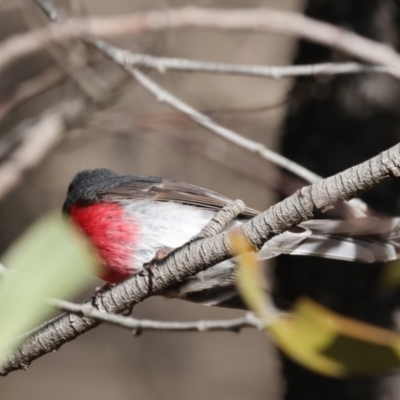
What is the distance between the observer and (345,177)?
1455 mm

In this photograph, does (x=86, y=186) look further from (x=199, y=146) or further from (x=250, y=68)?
(x=250, y=68)

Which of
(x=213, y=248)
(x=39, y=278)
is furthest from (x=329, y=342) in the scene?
(x=213, y=248)

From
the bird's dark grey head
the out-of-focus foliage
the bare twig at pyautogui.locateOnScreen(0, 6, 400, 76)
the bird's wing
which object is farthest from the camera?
the bare twig at pyautogui.locateOnScreen(0, 6, 400, 76)

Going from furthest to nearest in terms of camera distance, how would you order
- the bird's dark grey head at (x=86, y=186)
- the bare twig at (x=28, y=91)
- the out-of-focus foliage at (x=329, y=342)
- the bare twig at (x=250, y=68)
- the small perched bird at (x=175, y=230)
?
the bare twig at (x=28, y=91) → the bird's dark grey head at (x=86, y=186) → the bare twig at (x=250, y=68) → the small perched bird at (x=175, y=230) → the out-of-focus foliage at (x=329, y=342)

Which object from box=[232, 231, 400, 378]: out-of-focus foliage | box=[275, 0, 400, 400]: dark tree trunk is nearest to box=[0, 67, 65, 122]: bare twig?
box=[275, 0, 400, 400]: dark tree trunk

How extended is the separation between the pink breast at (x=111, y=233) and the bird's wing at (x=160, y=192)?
13cm

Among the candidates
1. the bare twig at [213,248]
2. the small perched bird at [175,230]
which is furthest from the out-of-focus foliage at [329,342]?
the small perched bird at [175,230]

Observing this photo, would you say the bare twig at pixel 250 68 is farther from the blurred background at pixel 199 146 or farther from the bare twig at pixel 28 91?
the bare twig at pixel 28 91

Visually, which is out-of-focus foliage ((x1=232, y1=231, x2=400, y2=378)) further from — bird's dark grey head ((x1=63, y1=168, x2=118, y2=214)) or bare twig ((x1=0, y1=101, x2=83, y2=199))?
bare twig ((x1=0, y1=101, x2=83, y2=199))

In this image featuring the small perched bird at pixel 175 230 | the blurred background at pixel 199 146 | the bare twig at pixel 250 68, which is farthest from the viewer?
the blurred background at pixel 199 146

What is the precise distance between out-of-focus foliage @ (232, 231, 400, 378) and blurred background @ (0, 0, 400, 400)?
8.82ft

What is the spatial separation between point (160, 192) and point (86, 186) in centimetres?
45

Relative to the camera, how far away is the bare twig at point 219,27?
339 centimetres

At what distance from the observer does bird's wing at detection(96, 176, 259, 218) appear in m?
2.98
